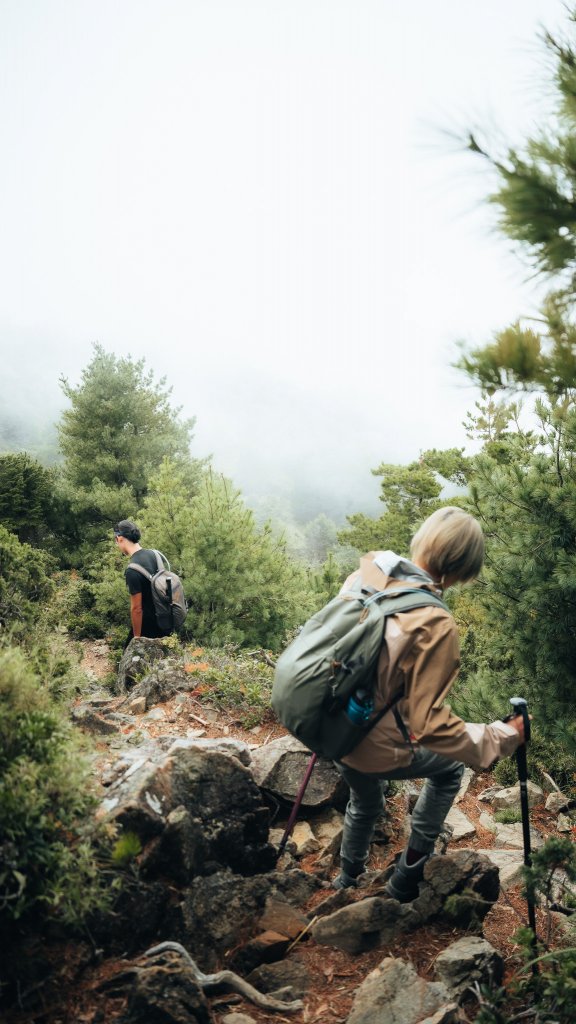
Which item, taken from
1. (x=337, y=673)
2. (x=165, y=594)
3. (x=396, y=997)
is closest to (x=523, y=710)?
(x=337, y=673)

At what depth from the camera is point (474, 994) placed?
2344 mm

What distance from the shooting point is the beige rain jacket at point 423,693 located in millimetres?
2191

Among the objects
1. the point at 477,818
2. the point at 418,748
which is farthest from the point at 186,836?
the point at 477,818

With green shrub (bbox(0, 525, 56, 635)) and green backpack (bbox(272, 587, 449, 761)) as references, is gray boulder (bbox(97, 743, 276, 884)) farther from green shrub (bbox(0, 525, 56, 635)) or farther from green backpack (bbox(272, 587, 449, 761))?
green shrub (bbox(0, 525, 56, 635))

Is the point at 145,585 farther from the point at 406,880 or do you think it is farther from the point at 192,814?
the point at 406,880

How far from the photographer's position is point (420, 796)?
2641 mm

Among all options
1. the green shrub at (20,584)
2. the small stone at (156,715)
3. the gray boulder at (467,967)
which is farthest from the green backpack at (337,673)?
the green shrub at (20,584)

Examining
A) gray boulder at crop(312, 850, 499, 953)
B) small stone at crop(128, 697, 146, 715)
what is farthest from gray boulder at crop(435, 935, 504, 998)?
small stone at crop(128, 697, 146, 715)

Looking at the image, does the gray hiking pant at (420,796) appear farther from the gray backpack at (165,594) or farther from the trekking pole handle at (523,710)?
the gray backpack at (165,594)

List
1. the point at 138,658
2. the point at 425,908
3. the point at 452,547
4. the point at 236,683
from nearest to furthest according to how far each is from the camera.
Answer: the point at 452,547
the point at 425,908
the point at 236,683
the point at 138,658

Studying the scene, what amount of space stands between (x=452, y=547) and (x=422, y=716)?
2.24 feet

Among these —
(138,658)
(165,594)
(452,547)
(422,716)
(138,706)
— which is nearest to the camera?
(422,716)

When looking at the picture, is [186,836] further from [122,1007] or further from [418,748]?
[418,748]

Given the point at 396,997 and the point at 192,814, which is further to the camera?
the point at 192,814
